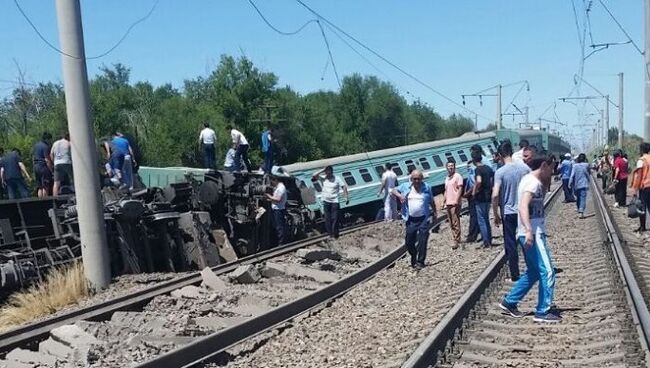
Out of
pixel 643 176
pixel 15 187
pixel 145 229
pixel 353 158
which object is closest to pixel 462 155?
pixel 353 158

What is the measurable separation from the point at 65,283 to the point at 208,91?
1968 inches

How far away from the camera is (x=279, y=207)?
16.8 meters

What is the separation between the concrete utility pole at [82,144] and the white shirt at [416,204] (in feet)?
15.5

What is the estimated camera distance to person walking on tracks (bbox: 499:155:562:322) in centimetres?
750

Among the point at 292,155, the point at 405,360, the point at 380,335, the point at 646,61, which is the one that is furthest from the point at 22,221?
the point at 292,155

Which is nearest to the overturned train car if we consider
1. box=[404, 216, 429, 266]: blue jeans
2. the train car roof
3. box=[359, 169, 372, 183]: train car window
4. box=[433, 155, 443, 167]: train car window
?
box=[404, 216, 429, 266]: blue jeans

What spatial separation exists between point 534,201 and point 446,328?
5.34 feet

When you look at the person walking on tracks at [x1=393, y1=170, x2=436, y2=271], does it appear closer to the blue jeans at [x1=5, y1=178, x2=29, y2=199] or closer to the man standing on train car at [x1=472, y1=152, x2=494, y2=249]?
the man standing on train car at [x1=472, y1=152, x2=494, y2=249]

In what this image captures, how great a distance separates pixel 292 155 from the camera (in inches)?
2232

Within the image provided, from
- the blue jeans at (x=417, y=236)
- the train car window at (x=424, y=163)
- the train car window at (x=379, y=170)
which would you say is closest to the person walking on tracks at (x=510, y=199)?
the blue jeans at (x=417, y=236)

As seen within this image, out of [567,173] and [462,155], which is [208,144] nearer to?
[567,173]

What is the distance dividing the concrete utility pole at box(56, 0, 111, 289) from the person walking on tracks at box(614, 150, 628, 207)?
14.1m

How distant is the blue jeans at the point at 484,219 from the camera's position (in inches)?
537

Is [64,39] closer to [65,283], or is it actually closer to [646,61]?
[65,283]
